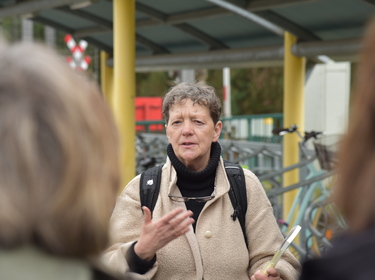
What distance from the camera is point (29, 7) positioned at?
987 centimetres

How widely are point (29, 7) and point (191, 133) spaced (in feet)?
22.9

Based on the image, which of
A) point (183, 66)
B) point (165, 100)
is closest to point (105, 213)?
point (165, 100)

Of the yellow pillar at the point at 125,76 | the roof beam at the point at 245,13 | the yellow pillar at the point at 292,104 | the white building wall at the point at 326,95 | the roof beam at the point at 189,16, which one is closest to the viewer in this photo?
the roof beam at the point at 245,13

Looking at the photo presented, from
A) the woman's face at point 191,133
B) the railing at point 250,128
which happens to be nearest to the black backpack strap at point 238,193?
the woman's face at point 191,133

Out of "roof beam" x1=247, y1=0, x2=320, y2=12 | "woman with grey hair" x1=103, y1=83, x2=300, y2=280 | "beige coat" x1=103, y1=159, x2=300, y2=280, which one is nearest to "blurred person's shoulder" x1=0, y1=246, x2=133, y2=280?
"woman with grey hair" x1=103, y1=83, x2=300, y2=280

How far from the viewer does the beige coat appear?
9.97 feet

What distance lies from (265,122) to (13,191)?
1191 centimetres

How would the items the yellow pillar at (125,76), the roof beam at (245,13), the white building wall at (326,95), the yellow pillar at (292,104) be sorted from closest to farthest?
the roof beam at (245,13), the yellow pillar at (125,76), the yellow pillar at (292,104), the white building wall at (326,95)

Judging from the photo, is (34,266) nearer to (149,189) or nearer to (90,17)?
(149,189)

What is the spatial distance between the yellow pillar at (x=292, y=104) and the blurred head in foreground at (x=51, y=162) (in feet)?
22.1

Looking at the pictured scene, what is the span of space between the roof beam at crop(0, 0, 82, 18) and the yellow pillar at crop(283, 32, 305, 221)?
230 cm

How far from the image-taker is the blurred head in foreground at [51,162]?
1374 millimetres

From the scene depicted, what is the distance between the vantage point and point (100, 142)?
146 centimetres

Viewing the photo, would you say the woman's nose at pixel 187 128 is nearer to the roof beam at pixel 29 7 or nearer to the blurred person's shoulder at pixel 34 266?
the blurred person's shoulder at pixel 34 266
